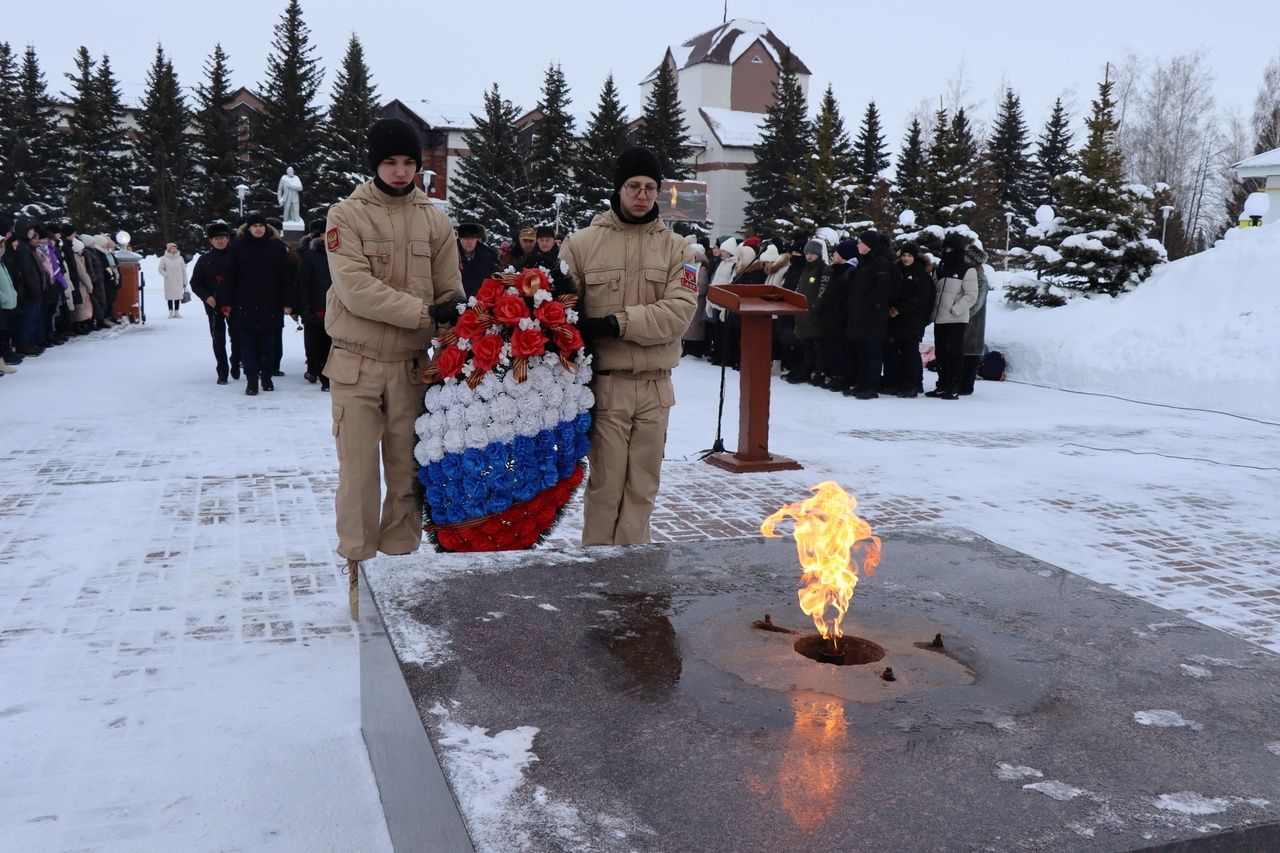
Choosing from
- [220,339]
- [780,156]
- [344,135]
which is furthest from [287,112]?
[220,339]

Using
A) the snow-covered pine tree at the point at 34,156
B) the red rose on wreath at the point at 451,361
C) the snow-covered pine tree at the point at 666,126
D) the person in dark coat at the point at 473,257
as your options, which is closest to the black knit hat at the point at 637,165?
the red rose on wreath at the point at 451,361

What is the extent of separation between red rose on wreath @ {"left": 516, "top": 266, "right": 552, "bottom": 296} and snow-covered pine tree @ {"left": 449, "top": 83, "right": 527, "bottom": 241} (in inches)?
1722

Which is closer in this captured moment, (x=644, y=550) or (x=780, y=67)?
(x=644, y=550)

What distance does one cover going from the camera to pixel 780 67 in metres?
59.1

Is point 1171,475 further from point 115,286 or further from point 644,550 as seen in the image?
point 115,286

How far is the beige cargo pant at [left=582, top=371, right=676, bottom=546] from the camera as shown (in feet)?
15.3

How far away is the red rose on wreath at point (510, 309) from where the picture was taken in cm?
430

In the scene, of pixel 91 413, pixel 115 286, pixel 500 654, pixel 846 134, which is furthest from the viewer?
pixel 846 134

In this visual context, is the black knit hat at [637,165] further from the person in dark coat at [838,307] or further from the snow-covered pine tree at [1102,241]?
the snow-covered pine tree at [1102,241]

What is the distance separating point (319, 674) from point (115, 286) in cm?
1936

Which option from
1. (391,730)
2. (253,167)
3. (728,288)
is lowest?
(391,730)

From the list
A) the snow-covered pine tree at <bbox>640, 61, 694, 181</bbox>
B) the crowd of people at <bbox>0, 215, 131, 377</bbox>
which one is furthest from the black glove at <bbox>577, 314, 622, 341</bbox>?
the snow-covered pine tree at <bbox>640, 61, 694, 181</bbox>

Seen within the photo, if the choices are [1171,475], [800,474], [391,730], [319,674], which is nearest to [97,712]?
[319,674]

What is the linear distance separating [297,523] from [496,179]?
4309 cm
